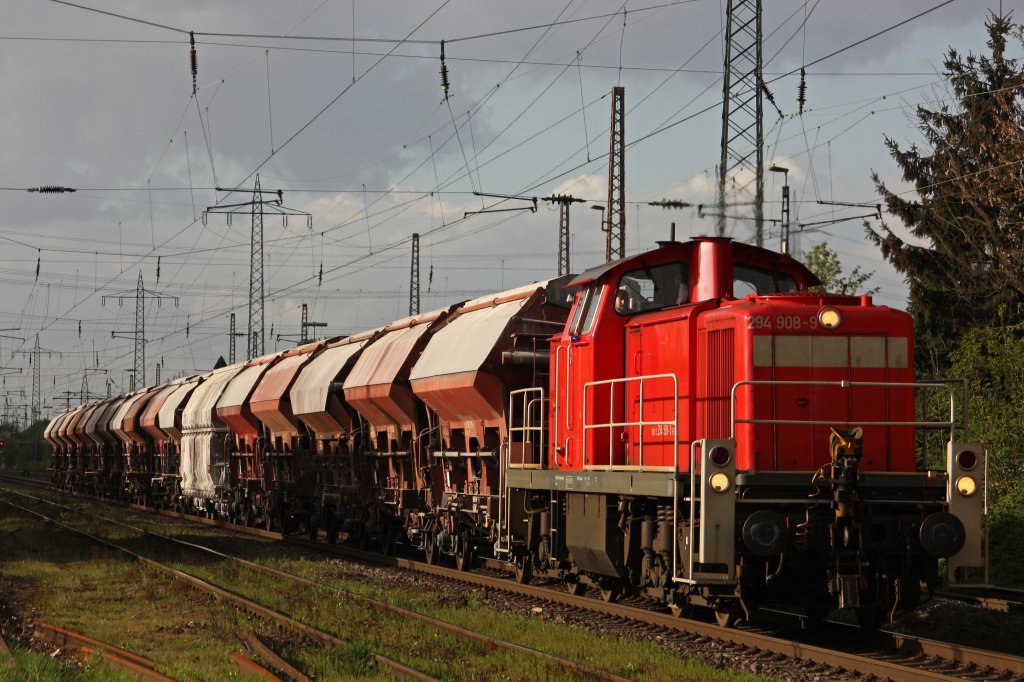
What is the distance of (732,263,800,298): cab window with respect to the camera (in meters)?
12.4

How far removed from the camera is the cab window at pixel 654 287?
41.6 feet

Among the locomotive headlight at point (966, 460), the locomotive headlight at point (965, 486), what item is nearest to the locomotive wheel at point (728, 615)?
the locomotive headlight at point (965, 486)

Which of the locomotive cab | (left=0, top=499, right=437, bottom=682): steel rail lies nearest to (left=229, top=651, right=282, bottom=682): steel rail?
(left=0, top=499, right=437, bottom=682): steel rail

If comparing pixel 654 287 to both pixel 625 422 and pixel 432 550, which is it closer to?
pixel 625 422

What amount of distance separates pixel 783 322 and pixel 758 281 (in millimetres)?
1391

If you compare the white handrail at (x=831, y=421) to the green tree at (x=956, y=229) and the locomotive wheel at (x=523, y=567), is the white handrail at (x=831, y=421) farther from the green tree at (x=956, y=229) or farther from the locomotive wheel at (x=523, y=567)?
the green tree at (x=956, y=229)

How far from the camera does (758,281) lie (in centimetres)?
1258

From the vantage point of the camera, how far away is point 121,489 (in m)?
50.5

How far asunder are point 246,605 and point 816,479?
7.36m

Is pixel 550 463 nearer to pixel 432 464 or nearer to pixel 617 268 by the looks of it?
pixel 617 268

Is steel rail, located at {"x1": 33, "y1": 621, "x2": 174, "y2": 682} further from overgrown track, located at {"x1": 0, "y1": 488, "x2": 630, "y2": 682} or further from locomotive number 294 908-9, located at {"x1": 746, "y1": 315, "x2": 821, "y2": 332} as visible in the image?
locomotive number 294 908-9, located at {"x1": 746, "y1": 315, "x2": 821, "y2": 332}

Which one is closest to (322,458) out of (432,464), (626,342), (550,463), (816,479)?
(432,464)

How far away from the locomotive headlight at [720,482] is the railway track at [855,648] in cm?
161

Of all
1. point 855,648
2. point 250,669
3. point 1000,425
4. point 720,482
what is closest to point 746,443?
point 720,482
